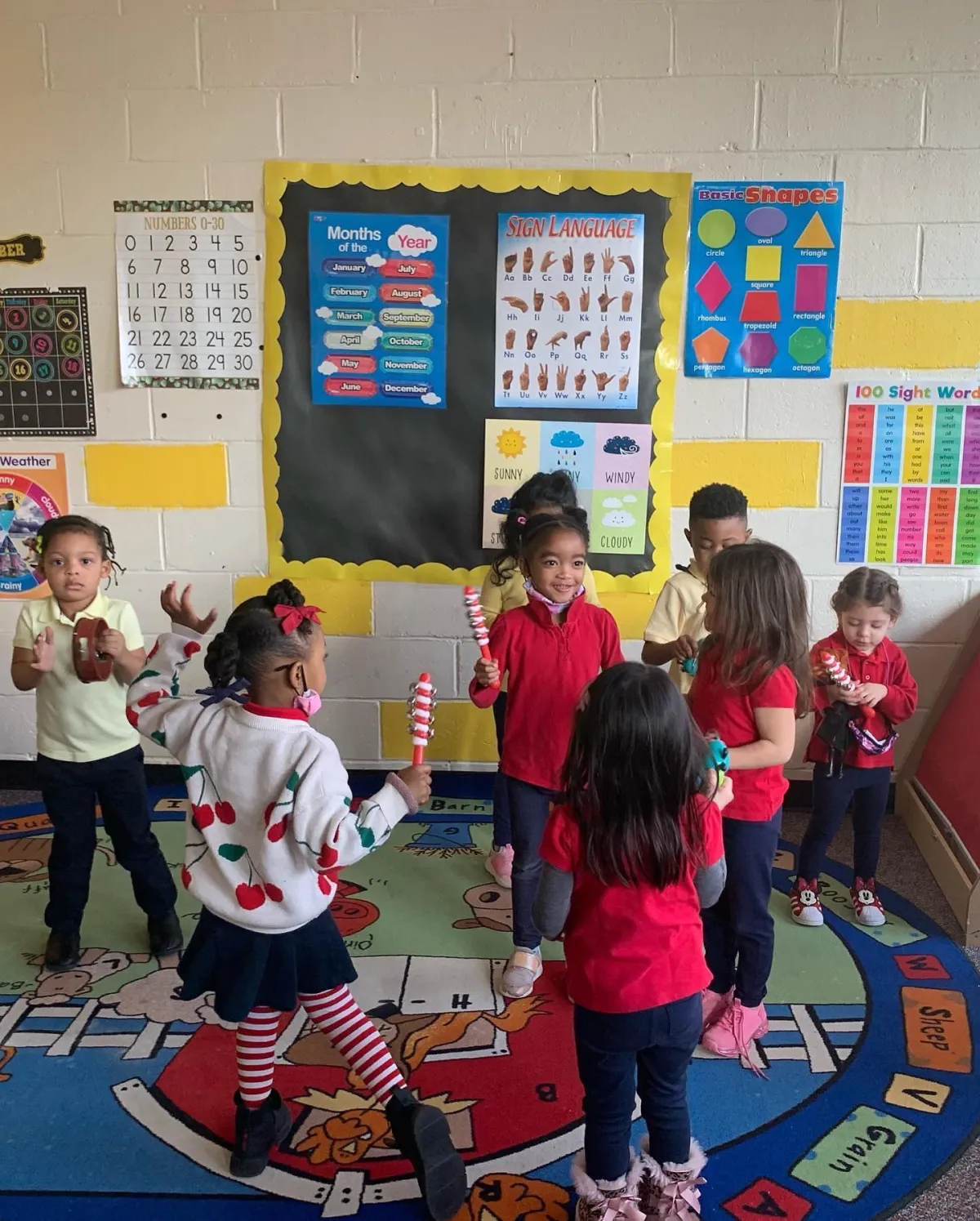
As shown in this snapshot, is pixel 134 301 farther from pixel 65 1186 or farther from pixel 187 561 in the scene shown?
pixel 65 1186

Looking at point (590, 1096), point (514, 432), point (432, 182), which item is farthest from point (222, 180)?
point (590, 1096)

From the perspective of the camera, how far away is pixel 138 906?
2.61 metres

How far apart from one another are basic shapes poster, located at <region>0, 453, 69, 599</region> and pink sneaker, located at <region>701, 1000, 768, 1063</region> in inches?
103

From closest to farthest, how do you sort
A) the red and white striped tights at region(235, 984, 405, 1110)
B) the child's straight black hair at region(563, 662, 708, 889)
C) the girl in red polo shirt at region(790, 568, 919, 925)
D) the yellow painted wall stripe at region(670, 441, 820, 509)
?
the child's straight black hair at region(563, 662, 708, 889), the red and white striped tights at region(235, 984, 405, 1110), the girl in red polo shirt at region(790, 568, 919, 925), the yellow painted wall stripe at region(670, 441, 820, 509)

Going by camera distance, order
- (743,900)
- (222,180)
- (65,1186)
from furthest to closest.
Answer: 1. (222,180)
2. (743,900)
3. (65,1186)

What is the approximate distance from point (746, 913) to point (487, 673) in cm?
72

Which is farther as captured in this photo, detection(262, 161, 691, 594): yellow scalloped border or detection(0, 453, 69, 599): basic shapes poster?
detection(0, 453, 69, 599): basic shapes poster

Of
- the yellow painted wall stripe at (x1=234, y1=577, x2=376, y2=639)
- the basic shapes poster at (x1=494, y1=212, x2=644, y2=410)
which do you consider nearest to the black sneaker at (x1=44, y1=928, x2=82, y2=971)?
the yellow painted wall stripe at (x1=234, y1=577, x2=376, y2=639)

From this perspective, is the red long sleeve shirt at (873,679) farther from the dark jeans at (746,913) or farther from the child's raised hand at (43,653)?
the child's raised hand at (43,653)

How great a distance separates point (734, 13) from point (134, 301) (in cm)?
209

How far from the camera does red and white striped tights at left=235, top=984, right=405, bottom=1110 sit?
1638mm

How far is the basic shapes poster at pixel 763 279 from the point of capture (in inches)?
117

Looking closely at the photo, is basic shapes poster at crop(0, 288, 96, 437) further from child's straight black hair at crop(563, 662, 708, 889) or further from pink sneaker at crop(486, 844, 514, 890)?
child's straight black hair at crop(563, 662, 708, 889)

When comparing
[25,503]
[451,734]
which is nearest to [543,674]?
[451,734]
